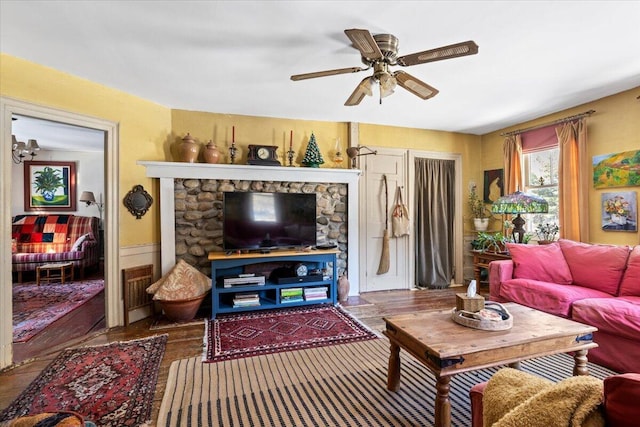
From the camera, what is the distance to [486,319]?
183cm

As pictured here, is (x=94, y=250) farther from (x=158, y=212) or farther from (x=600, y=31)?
(x=600, y=31)

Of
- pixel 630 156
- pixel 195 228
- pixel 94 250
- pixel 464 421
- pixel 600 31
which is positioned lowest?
pixel 464 421

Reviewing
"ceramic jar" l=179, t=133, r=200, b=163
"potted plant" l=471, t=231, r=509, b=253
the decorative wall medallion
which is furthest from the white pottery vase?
the decorative wall medallion

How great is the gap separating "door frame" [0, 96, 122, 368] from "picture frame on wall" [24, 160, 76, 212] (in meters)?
3.80

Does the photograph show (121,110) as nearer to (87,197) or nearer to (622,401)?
(87,197)

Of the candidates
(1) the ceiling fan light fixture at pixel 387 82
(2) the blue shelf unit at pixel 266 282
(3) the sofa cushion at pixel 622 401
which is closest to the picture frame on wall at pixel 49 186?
(2) the blue shelf unit at pixel 266 282

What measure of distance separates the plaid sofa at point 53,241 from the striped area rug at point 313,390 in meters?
4.22

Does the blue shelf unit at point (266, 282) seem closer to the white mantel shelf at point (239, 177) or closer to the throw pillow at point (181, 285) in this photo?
the throw pillow at point (181, 285)

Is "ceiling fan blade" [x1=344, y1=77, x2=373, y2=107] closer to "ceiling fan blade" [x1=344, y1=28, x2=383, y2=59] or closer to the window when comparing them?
"ceiling fan blade" [x1=344, y1=28, x2=383, y2=59]

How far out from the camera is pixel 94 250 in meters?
5.51

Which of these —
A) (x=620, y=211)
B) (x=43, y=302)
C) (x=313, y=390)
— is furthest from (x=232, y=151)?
(x=620, y=211)

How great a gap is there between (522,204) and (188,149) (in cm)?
400

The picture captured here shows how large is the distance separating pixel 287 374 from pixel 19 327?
3.01 meters

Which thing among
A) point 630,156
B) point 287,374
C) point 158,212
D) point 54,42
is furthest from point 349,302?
point 54,42
